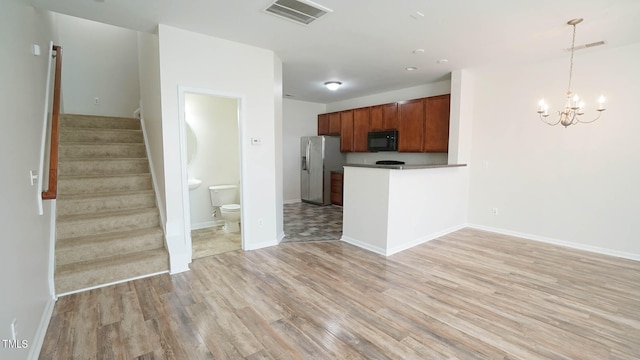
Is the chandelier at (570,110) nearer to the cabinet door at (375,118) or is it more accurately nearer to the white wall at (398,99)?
the white wall at (398,99)

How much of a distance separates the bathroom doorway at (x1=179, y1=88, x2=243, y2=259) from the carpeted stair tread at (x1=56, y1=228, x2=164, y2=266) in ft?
3.89

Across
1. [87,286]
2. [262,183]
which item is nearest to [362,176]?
[262,183]

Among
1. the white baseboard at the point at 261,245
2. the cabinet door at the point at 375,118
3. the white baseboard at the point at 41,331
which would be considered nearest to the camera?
the white baseboard at the point at 41,331

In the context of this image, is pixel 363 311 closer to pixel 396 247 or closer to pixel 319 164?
pixel 396 247

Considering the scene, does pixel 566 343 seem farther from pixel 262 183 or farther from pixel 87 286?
pixel 87 286

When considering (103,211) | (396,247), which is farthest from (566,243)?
(103,211)

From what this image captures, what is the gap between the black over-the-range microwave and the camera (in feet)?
19.0

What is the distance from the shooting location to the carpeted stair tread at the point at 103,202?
3.19 meters

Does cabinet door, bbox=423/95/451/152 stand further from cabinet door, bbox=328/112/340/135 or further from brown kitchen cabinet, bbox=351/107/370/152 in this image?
cabinet door, bbox=328/112/340/135

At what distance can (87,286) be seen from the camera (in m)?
2.73

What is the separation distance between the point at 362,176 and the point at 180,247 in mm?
2473

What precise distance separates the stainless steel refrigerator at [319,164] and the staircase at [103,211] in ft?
12.2

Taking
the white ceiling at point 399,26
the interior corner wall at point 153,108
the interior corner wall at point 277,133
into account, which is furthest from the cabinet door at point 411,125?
the interior corner wall at point 153,108

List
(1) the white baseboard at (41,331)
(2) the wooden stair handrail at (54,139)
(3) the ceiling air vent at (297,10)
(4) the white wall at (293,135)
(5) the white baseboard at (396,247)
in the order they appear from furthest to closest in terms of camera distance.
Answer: (4) the white wall at (293,135) → (5) the white baseboard at (396,247) → (3) the ceiling air vent at (297,10) → (2) the wooden stair handrail at (54,139) → (1) the white baseboard at (41,331)
